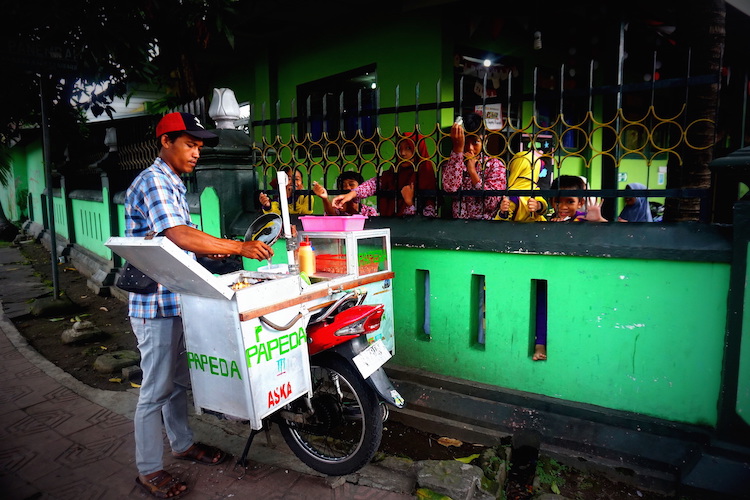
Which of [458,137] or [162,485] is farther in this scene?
[458,137]

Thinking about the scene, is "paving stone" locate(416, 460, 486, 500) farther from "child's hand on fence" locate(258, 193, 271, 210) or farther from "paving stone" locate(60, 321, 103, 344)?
"paving stone" locate(60, 321, 103, 344)

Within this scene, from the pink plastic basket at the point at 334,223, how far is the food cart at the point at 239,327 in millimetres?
572

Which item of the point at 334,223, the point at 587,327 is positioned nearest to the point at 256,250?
the point at 334,223

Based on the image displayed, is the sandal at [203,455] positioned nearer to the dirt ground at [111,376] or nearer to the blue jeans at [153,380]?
the blue jeans at [153,380]

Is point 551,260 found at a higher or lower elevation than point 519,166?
lower

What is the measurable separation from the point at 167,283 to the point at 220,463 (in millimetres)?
1401

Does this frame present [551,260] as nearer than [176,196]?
No

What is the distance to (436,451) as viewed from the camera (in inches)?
134

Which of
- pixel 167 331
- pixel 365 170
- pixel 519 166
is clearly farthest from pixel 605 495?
pixel 365 170

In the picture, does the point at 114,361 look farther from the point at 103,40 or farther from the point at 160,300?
the point at 103,40

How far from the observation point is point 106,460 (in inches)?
129

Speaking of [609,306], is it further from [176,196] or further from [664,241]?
[176,196]

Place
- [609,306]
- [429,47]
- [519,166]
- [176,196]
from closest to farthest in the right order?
[176,196] < [609,306] < [519,166] < [429,47]

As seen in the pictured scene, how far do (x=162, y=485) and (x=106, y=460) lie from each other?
0.73 meters
